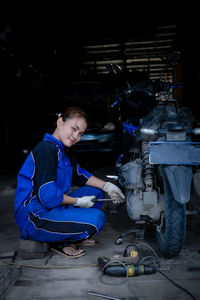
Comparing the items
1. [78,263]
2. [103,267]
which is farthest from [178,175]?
[78,263]

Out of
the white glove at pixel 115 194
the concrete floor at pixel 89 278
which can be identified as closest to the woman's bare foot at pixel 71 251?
the concrete floor at pixel 89 278

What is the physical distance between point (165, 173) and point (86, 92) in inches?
222

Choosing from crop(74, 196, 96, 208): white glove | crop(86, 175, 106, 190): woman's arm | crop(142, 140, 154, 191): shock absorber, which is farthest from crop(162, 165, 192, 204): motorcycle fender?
crop(86, 175, 106, 190): woman's arm

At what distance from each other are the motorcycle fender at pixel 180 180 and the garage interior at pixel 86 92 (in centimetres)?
47

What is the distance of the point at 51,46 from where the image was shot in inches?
306

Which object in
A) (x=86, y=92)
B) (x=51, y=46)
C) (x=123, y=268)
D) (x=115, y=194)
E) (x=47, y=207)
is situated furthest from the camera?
(x=51, y=46)

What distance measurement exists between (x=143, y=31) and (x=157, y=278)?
662cm

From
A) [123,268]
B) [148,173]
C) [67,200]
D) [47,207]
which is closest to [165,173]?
[148,173]

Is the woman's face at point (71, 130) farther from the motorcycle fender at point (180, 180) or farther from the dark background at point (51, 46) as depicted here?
the dark background at point (51, 46)

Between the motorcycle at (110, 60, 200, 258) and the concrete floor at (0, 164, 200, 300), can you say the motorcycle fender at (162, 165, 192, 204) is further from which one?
the concrete floor at (0, 164, 200, 300)

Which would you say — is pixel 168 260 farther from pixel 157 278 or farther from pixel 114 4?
pixel 114 4

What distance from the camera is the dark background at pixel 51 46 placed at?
18.8 feet

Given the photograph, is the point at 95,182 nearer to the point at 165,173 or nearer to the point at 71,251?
the point at 71,251

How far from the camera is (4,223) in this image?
2748 millimetres
